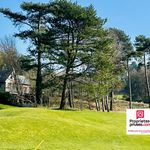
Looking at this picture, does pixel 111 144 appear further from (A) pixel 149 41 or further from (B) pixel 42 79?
(A) pixel 149 41

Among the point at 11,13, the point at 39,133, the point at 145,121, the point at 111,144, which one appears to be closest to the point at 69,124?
the point at 39,133

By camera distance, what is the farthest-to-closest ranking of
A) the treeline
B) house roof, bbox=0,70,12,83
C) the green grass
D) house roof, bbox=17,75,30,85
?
house roof, bbox=0,70,12,83 → house roof, bbox=17,75,30,85 → the treeline → the green grass

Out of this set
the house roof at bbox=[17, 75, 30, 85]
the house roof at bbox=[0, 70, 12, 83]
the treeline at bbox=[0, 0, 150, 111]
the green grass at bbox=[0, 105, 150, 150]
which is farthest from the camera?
the house roof at bbox=[0, 70, 12, 83]

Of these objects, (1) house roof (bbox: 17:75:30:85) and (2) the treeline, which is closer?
(2) the treeline

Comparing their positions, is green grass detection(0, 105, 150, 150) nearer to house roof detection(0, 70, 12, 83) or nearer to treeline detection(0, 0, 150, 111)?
treeline detection(0, 0, 150, 111)

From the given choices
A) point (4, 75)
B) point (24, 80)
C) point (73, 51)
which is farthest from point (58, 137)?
point (4, 75)

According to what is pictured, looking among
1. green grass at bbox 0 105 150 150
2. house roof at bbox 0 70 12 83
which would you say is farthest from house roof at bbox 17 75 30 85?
green grass at bbox 0 105 150 150

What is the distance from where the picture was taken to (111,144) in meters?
24.3

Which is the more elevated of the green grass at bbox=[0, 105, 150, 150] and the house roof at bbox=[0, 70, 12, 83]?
the house roof at bbox=[0, 70, 12, 83]

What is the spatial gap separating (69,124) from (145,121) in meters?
13.4

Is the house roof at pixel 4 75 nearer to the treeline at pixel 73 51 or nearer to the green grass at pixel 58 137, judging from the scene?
the treeline at pixel 73 51

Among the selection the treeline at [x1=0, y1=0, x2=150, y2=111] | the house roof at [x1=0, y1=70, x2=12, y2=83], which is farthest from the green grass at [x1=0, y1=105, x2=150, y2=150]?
the house roof at [x1=0, y1=70, x2=12, y2=83]

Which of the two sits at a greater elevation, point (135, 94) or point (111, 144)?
point (135, 94)

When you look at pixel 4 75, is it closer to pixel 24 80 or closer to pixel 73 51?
pixel 24 80
